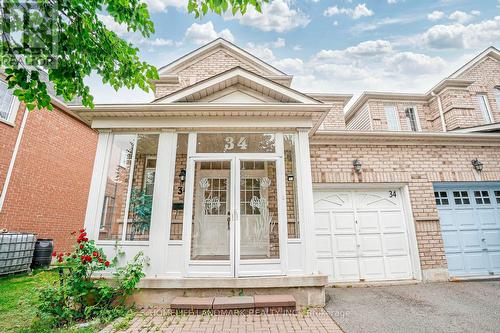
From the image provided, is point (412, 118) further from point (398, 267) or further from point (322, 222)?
point (322, 222)

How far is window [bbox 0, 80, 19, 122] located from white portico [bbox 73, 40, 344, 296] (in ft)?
14.5

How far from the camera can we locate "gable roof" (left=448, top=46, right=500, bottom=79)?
9547 mm

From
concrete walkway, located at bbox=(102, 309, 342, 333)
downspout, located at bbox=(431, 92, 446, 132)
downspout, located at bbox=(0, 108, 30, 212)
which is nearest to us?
concrete walkway, located at bbox=(102, 309, 342, 333)

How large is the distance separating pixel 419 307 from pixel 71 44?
21.2 feet

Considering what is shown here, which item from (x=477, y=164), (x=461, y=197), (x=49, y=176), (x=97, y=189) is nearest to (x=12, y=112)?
(x=49, y=176)

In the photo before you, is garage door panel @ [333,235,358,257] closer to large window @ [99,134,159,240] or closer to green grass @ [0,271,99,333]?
large window @ [99,134,159,240]

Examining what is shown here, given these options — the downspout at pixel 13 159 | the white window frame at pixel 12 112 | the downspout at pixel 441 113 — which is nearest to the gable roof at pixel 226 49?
the white window frame at pixel 12 112

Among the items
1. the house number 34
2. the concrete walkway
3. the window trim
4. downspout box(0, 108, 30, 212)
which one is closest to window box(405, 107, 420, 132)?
the window trim

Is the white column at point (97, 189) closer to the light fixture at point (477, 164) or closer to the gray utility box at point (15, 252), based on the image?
the gray utility box at point (15, 252)

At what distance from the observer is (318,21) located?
24.9 ft

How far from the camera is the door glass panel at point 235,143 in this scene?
14.4 feet

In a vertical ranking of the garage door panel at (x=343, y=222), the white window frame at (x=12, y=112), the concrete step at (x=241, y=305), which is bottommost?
the concrete step at (x=241, y=305)

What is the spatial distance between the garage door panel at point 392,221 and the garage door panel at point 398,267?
658mm

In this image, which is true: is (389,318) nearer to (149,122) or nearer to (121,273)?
(121,273)
